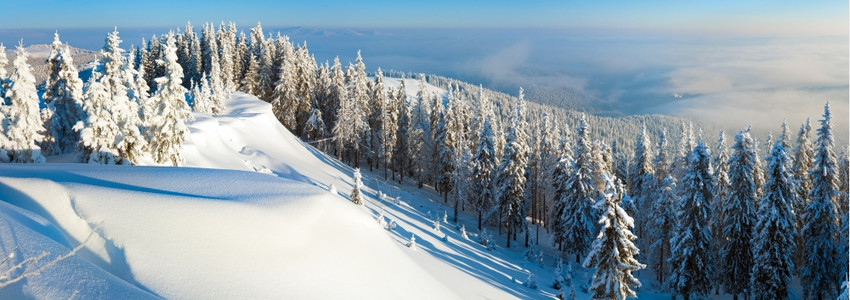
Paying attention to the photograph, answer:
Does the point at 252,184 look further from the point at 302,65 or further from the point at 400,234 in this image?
the point at 302,65

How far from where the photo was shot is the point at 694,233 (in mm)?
32656

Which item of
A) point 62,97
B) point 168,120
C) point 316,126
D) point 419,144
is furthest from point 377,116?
point 168,120

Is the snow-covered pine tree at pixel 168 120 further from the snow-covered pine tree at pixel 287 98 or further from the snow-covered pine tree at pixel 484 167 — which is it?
the snow-covered pine tree at pixel 287 98

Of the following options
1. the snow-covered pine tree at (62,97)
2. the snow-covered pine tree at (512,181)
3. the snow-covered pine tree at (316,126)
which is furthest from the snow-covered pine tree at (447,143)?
the snow-covered pine tree at (62,97)

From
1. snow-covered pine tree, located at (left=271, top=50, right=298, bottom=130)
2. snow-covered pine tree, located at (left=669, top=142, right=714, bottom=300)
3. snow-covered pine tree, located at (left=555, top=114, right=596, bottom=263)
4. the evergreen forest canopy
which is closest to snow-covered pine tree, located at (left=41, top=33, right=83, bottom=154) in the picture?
the evergreen forest canopy

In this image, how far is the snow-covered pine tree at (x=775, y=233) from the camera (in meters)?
30.4

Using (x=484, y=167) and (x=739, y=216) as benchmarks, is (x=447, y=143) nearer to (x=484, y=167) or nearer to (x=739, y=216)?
(x=484, y=167)

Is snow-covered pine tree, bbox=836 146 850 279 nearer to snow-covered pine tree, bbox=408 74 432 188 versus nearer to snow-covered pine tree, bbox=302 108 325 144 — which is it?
snow-covered pine tree, bbox=408 74 432 188

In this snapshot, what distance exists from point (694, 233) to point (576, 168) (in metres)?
10.5

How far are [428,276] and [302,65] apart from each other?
54.2m

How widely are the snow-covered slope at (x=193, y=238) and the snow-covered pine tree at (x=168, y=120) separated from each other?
390 inches

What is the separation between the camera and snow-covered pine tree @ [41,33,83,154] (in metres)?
32.9

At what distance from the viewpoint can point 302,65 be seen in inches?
2689

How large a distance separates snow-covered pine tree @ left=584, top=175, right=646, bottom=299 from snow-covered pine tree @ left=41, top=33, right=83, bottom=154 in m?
33.2
